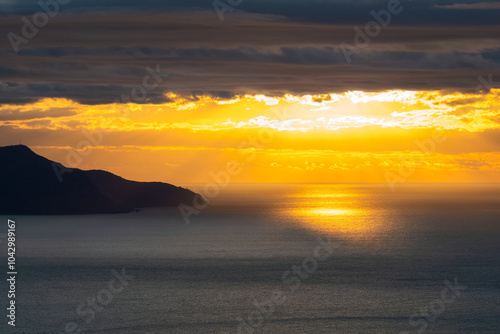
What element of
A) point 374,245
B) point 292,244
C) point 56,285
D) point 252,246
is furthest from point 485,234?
point 56,285

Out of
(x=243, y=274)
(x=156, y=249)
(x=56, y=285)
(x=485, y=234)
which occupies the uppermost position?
(x=485, y=234)

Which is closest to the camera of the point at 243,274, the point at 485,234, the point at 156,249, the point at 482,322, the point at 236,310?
the point at 482,322

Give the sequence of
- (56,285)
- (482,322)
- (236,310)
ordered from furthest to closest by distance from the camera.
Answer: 1. (56,285)
2. (236,310)
3. (482,322)

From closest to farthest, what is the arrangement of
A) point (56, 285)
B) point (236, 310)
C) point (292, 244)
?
point (236, 310) < point (56, 285) < point (292, 244)

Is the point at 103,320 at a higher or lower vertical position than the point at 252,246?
lower

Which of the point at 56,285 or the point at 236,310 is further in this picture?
the point at 56,285

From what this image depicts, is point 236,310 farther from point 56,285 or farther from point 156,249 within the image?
point 156,249

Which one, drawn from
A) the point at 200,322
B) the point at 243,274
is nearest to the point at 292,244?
the point at 243,274

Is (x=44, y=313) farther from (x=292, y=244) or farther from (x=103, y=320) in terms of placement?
(x=292, y=244)

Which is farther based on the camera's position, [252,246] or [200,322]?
[252,246]
